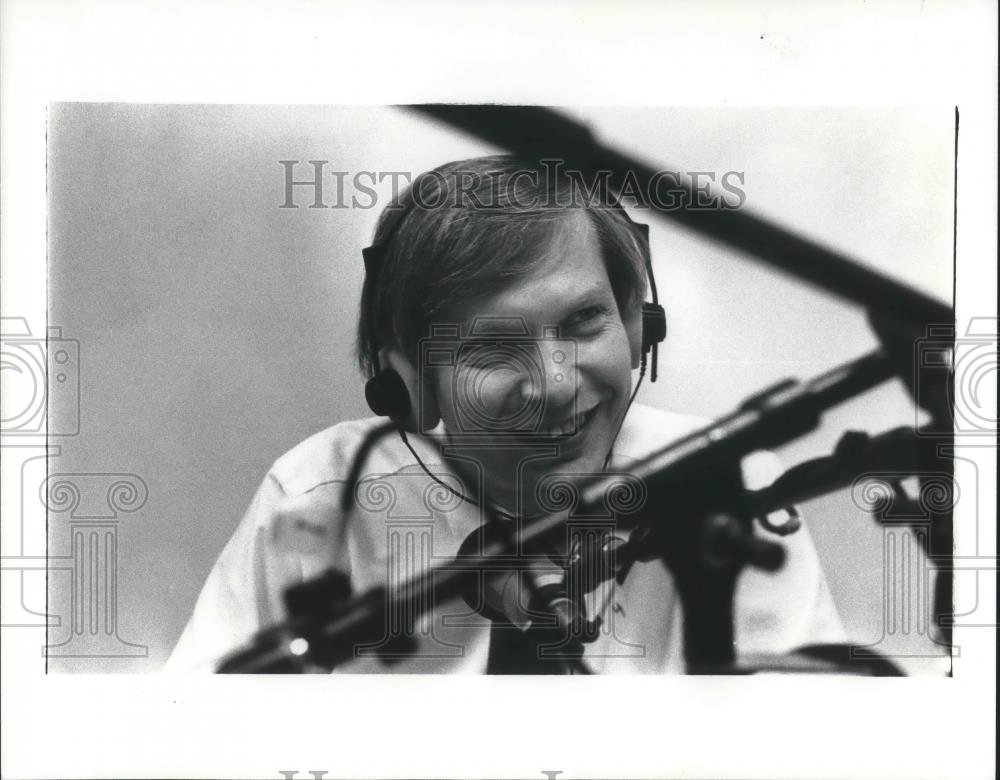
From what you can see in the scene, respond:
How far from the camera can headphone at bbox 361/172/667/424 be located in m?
2.90

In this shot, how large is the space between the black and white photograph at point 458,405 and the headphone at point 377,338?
0.01 meters

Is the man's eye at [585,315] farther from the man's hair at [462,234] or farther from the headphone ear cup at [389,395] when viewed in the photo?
the headphone ear cup at [389,395]

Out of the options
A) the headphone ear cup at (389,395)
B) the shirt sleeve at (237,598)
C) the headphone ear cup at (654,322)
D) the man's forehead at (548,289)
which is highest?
the man's forehead at (548,289)

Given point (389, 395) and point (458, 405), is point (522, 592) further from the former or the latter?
point (389, 395)

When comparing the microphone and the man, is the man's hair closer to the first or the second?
the man

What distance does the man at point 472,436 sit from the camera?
2889 mm

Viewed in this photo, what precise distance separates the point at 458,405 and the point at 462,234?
1.47ft

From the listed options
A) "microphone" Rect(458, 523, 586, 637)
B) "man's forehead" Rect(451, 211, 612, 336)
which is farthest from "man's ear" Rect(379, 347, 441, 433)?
"microphone" Rect(458, 523, 586, 637)

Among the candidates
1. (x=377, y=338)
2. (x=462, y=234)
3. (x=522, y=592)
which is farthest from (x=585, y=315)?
(x=522, y=592)

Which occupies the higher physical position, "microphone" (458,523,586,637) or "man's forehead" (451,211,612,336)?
"man's forehead" (451,211,612,336)

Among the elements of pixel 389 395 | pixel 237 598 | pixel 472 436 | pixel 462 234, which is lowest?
pixel 237 598

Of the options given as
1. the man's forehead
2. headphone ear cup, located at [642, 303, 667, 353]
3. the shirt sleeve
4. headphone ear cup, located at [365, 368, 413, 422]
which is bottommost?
the shirt sleeve

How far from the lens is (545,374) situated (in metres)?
2.88

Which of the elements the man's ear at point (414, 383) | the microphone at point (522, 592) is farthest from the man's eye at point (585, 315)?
the microphone at point (522, 592)
